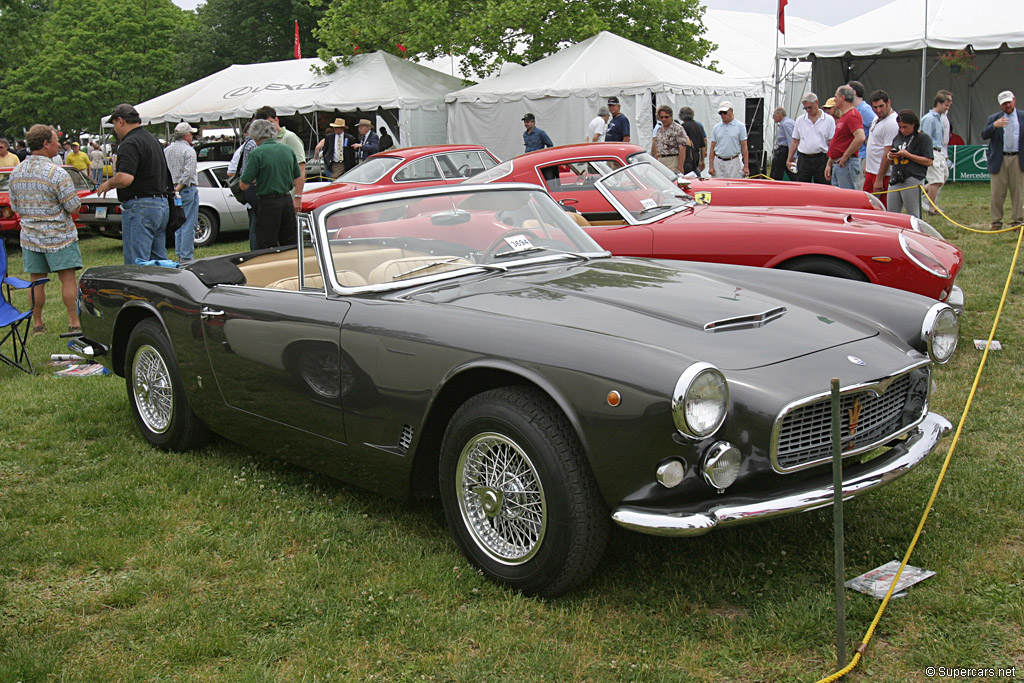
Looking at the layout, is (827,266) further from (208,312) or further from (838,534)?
(208,312)

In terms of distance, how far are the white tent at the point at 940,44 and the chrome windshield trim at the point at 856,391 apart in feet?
50.9

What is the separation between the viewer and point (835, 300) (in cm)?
425

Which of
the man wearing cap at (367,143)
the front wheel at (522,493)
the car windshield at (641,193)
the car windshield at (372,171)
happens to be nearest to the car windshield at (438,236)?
the front wheel at (522,493)

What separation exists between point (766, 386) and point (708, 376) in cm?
25

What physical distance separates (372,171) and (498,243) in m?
9.68

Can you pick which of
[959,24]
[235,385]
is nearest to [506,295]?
[235,385]

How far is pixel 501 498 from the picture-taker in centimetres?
337

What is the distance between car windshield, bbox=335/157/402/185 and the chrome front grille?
10.6m

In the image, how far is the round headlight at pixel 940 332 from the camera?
3918 millimetres

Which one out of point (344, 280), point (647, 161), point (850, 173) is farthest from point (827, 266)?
point (850, 173)

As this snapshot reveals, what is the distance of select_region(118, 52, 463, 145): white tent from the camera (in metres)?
22.0

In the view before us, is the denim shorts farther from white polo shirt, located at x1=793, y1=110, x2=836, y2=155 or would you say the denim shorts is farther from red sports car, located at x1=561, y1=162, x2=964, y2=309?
white polo shirt, located at x1=793, y1=110, x2=836, y2=155

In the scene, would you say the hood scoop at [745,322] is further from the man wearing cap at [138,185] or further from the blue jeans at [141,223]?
the blue jeans at [141,223]

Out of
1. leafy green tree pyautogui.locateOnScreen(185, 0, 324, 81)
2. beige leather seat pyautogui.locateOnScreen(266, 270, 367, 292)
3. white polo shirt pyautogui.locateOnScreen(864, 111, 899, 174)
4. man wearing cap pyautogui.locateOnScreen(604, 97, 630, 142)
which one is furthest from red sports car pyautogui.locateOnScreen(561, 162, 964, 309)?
leafy green tree pyautogui.locateOnScreen(185, 0, 324, 81)
